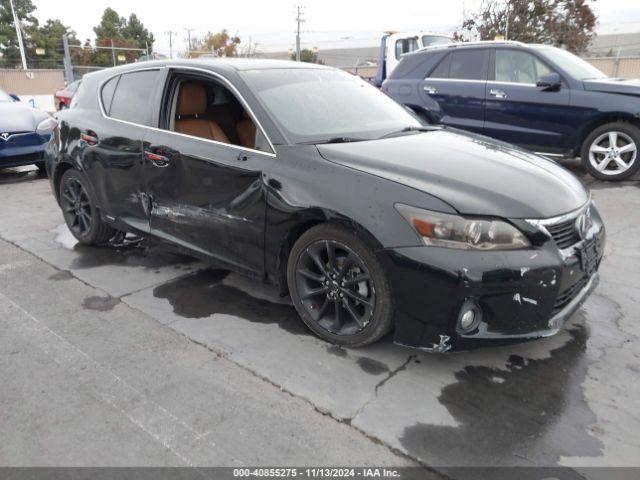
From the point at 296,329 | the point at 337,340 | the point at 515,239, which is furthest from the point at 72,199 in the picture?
the point at 515,239

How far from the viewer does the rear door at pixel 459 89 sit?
7.58 m

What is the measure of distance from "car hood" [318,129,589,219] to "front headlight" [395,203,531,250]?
0.20 ft

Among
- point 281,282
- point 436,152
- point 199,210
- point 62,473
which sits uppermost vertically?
point 436,152

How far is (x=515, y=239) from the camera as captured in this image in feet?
8.48

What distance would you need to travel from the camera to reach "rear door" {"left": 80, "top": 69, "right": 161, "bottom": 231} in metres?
3.99

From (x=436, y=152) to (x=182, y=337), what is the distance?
1.92 meters

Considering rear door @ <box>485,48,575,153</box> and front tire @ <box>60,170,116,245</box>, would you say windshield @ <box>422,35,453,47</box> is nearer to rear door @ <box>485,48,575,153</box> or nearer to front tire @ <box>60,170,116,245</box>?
rear door @ <box>485,48,575,153</box>

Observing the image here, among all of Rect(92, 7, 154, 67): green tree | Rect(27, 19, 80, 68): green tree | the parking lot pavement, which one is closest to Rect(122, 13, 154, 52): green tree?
Rect(92, 7, 154, 67): green tree

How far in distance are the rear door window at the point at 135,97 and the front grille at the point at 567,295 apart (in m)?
3.00

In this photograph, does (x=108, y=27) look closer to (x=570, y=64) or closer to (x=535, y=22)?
(x=535, y=22)

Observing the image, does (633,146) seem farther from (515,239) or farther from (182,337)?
(182,337)

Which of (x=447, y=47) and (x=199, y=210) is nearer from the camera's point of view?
(x=199, y=210)

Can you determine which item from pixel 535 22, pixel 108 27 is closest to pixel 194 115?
pixel 535 22

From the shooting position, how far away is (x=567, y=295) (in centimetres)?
275
